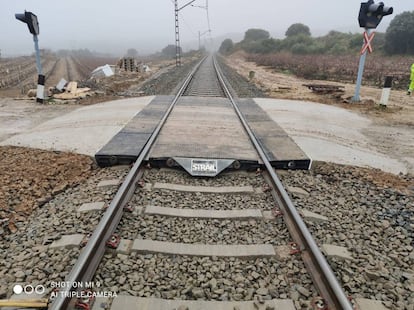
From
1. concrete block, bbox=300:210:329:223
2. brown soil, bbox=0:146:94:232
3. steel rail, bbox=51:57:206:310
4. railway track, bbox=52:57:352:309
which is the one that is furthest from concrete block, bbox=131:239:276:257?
brown soil, bbox=0:146:94:232

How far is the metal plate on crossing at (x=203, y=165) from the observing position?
444 cm

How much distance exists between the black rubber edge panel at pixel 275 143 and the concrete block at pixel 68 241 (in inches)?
117

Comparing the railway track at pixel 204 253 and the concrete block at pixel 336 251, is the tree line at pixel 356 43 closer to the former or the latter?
the railway track at pixel 204 253

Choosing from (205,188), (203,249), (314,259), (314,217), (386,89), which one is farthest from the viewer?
(386,89)

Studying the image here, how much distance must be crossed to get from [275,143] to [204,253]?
3.27 meters

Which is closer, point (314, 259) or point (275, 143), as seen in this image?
point (314, 259)

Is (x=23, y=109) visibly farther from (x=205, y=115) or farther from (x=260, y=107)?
(x=260, y=107)

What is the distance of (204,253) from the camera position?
284 centimetres

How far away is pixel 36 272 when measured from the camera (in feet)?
8.38

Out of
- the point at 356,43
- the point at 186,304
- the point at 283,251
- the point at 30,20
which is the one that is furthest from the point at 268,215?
the point at 356,43

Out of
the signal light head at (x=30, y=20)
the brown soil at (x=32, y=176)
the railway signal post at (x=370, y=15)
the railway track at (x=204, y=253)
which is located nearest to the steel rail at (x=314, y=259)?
the railway track at (x=204, y=253)

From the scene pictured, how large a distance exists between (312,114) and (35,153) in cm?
697

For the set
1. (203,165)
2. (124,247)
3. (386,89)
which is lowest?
(124,247)

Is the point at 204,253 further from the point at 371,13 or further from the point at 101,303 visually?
the point at 371,13
